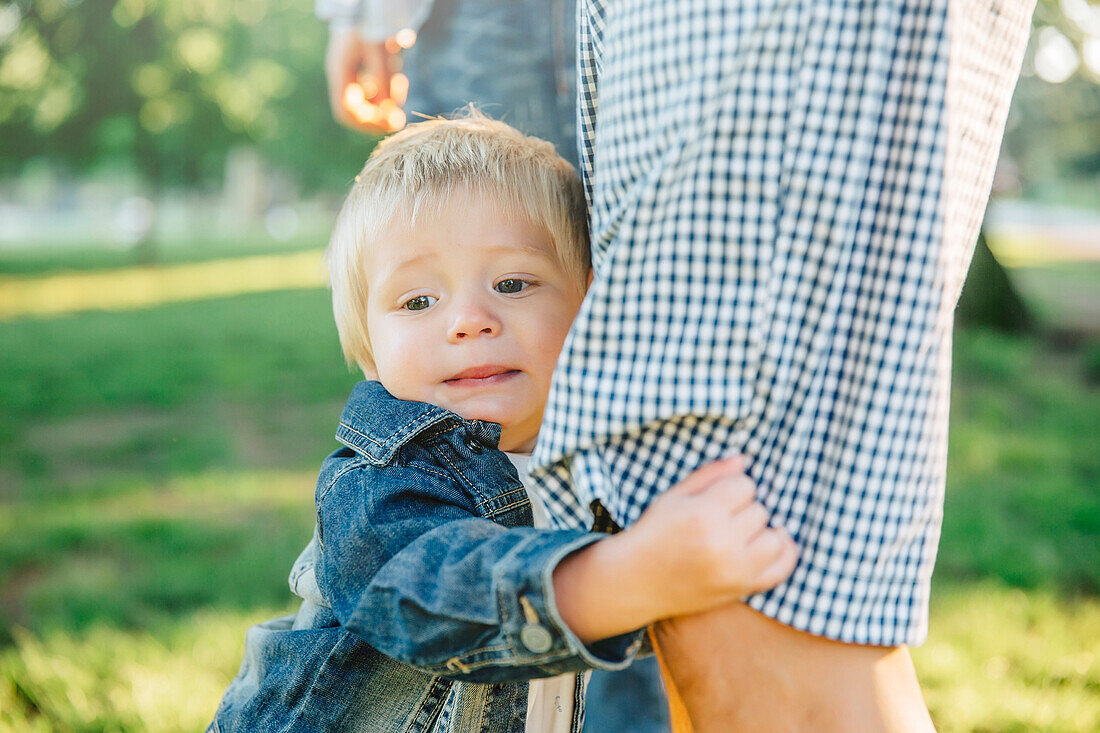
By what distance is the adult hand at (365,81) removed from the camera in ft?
7.64

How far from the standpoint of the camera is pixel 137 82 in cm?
1652

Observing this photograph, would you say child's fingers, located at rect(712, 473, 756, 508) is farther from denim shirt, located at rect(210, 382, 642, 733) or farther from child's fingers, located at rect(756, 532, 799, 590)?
denim shirt, located at rect(210, 382, 642, 733)

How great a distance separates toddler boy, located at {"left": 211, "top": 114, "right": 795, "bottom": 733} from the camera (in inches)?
35.2

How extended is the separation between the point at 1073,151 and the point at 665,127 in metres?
36.5

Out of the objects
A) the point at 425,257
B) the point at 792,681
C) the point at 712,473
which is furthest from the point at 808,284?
the point at 425,257

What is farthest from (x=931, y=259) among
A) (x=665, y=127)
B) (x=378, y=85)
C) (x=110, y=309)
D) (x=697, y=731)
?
(x=110, y=309)

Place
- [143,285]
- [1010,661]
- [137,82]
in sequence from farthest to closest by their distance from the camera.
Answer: [137,82] → [143,285] → [1010,661]

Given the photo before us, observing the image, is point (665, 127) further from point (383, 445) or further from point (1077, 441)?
point (1077, 441)

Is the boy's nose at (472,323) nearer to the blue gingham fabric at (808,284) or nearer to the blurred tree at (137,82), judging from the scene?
the blue gingham fabric at (808,284)

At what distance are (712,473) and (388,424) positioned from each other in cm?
55

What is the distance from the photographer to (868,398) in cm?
83

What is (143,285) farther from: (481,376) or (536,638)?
(536,638)

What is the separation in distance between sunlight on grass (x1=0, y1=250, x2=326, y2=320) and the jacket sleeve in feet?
28.5

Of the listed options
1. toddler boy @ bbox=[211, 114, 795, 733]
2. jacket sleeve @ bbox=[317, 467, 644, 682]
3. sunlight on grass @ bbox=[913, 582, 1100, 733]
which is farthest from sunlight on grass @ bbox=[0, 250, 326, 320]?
jacket sleeve @ bbox=[317, 467, 644, 682]
